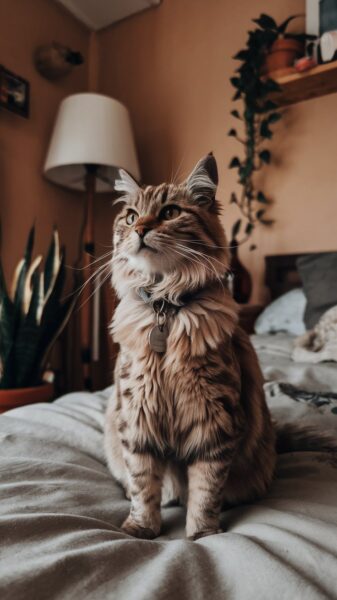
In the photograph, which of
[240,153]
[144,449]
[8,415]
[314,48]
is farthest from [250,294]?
[144,449]

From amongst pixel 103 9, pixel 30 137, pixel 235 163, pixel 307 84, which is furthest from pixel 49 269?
pixel 103 9

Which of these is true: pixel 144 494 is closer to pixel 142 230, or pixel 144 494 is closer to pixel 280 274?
pixel 142 230

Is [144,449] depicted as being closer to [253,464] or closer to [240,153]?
[253,464]

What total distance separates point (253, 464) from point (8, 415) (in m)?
0.65

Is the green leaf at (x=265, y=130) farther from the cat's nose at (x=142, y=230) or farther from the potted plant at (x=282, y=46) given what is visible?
the cat's nose at (x=142, y=230)

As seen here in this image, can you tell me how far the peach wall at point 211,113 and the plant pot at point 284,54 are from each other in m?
0.26

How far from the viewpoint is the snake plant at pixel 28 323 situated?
61.1 inches

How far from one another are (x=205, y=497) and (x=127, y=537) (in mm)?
141

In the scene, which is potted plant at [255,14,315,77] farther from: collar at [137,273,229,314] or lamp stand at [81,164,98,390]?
collar at [137,273,229,314]

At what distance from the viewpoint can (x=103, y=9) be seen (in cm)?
284

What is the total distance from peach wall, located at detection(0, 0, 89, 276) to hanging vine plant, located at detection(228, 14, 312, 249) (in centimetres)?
118

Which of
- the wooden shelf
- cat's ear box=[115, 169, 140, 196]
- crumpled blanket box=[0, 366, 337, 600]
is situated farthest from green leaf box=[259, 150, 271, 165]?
crumpled blanket box=[0, 366, 337, 600]

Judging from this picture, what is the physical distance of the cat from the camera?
67 centimetres

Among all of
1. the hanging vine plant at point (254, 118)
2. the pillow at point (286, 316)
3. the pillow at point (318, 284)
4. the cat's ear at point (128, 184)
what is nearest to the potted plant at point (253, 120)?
the hanging vine plant at point (254, 118)
